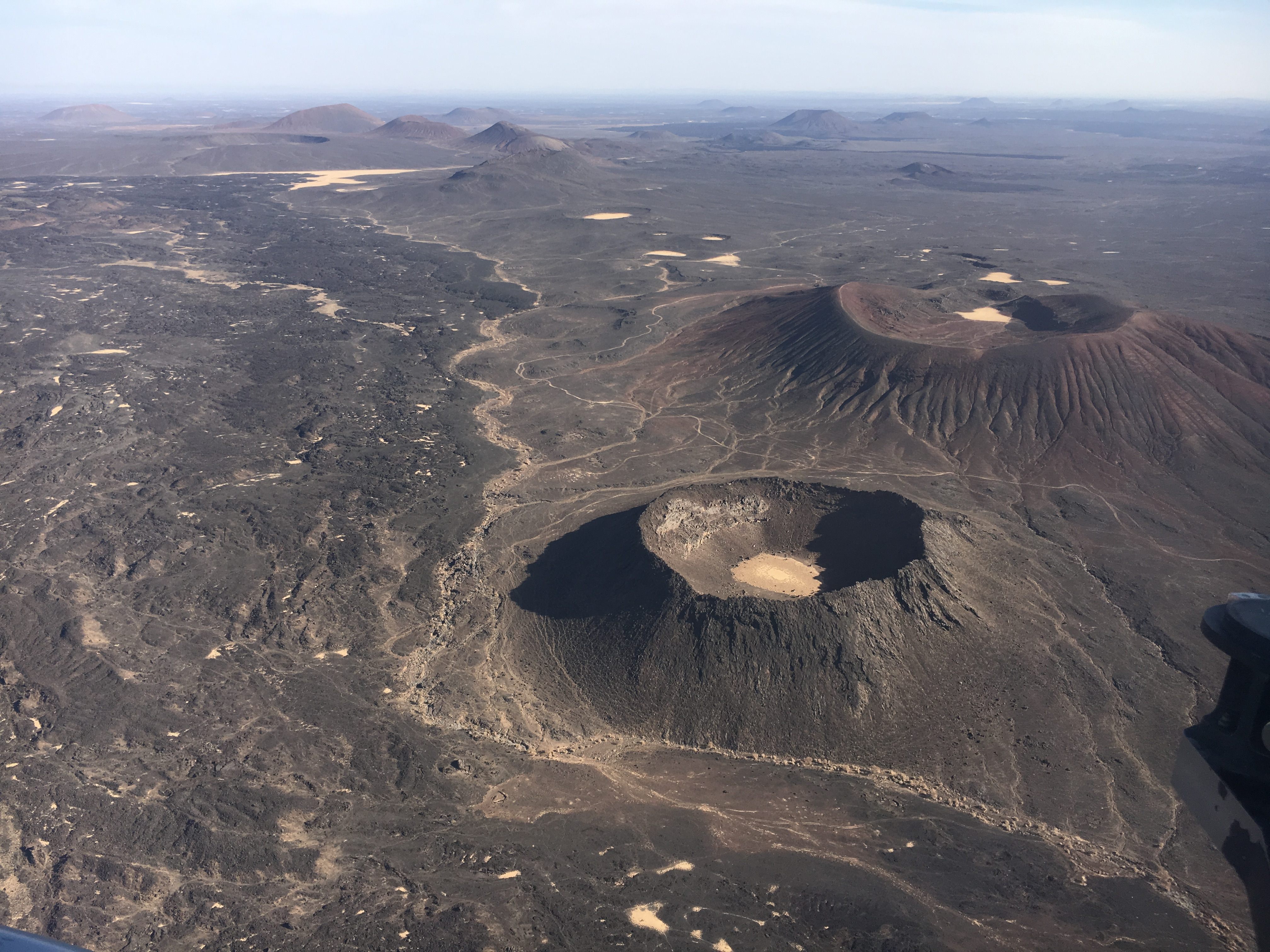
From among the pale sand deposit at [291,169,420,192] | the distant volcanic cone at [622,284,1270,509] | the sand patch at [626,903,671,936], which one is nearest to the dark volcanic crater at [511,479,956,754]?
the sand patch at [626,903,671,936]

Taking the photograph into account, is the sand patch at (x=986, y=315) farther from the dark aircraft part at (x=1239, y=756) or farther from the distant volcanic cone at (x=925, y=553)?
the dark aircraft part at (x=1239, y=756)

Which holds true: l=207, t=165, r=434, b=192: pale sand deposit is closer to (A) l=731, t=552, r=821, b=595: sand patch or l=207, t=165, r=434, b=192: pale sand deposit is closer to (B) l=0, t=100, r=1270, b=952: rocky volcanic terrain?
(B) l=0, t=100, r=1270, b=952: rocky volcanic terrain

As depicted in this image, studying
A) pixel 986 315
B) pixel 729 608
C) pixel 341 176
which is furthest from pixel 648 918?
pixel 341 176

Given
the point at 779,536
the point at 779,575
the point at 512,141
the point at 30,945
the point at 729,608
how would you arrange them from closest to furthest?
the point at 30,945 → the point at 729,608 → the point at 779,575 → the point at 779,536 → the point at 512,141

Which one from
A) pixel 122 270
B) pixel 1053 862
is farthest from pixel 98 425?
pixel 1053 862

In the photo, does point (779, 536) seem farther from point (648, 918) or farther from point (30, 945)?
point (30, 945)

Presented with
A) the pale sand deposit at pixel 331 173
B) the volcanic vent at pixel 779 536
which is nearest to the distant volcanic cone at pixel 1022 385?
the volcanic vent at pixel 779 536
